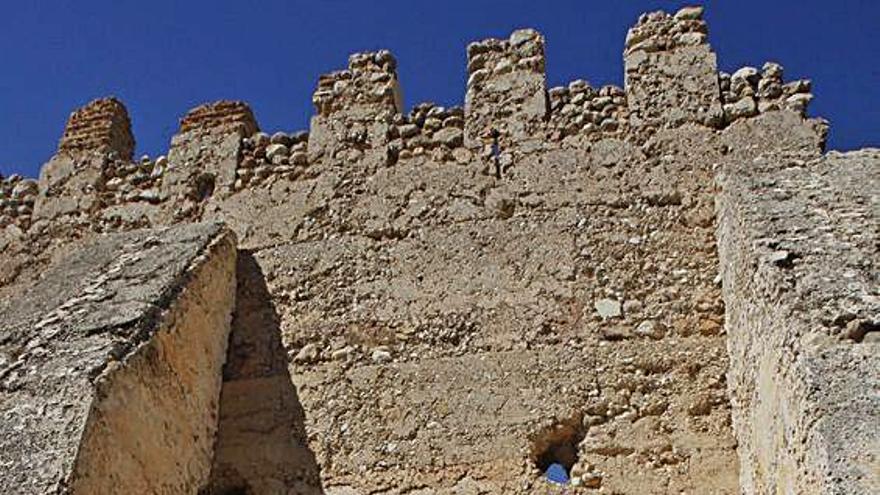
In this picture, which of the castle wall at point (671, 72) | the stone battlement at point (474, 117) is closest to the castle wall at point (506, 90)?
the stone battlement at point (474, 117)

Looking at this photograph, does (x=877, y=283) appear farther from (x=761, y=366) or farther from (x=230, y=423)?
(x=230, y=423)

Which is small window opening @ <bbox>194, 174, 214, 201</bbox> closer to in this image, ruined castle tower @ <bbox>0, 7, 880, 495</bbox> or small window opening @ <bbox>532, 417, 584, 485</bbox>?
ruined castle tower @ <bbox>0, 7, 880, 495</bbox>

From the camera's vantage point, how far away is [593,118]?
7.03 m

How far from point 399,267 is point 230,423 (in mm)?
1249

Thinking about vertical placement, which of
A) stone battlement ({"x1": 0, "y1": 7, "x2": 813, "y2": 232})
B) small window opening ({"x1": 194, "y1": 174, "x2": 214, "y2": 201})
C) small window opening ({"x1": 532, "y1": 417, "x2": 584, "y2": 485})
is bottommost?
small window opening ({"x1": 532, "y1": 417, "x2": 584, "y2": 485})

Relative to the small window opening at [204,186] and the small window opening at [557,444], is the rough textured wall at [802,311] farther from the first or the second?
the small window opening at [204,186]

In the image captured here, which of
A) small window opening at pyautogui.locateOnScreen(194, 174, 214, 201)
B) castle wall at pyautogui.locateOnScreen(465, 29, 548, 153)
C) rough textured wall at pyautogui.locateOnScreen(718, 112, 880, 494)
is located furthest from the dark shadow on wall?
rough textured wall at pyautogui.locateOnScreen(718, 112, 880, 494)

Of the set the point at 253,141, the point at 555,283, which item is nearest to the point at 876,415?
the point at 555,283

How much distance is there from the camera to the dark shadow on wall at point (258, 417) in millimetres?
6059

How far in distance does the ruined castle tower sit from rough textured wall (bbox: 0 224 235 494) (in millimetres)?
17

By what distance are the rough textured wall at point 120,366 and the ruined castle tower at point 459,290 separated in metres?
0.02

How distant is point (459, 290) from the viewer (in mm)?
6469

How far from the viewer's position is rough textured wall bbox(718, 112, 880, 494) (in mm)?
3803

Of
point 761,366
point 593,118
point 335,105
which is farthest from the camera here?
point 335,105
